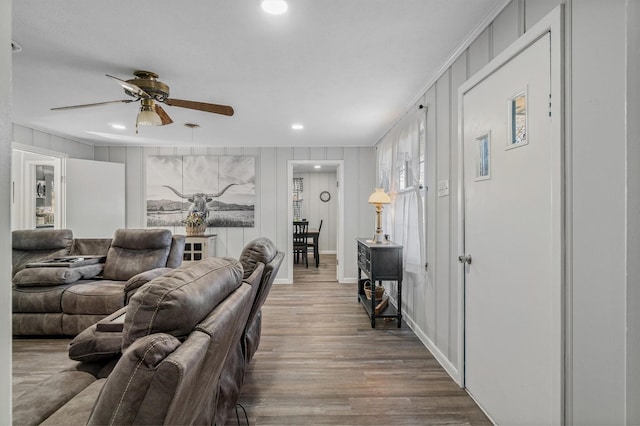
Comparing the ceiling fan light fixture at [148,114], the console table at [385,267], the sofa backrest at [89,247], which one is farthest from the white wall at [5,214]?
the sofa backrest at [89,247]

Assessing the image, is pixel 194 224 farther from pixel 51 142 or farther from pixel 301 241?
pixel 301 241

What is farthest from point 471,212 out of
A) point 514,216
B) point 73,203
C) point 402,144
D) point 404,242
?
point 73,203

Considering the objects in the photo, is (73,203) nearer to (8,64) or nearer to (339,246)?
(339,246)

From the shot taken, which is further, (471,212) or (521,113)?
(471,212)

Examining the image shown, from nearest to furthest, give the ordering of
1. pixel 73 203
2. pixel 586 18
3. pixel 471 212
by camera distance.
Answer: pixel 586 18
pixel 471 212
pixel 73 203

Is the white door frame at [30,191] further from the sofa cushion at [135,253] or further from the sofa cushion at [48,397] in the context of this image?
the sofa cushion at [48,397]

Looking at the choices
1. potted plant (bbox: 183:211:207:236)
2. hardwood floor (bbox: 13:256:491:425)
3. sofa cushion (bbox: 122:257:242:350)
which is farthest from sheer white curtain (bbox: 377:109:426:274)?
potted plant (bbox: 183:211:207:236)

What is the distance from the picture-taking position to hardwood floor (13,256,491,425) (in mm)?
1922

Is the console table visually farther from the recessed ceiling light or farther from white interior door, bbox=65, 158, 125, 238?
white interior door, bbox=65, 158, 125, 238

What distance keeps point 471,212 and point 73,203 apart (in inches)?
217

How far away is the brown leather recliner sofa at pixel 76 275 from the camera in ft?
9.93

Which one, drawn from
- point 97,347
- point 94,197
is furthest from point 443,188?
point 94,197

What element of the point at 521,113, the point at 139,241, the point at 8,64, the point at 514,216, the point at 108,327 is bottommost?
the point at 108,327

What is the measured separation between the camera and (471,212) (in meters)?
2.06
